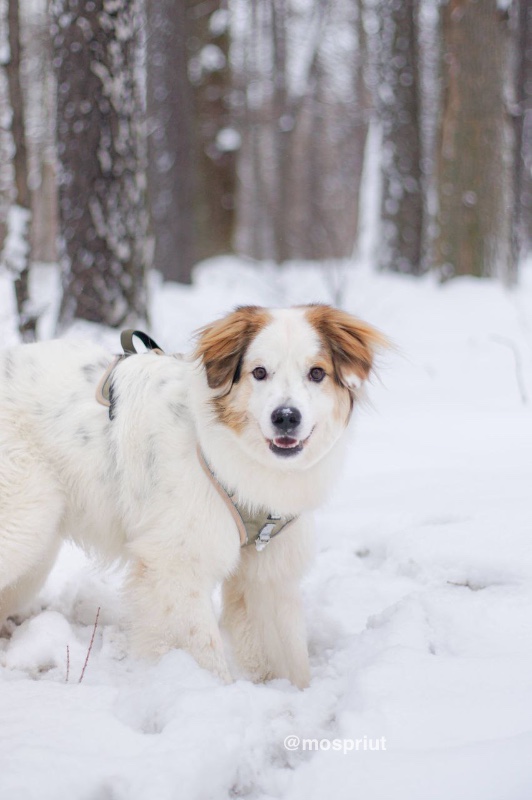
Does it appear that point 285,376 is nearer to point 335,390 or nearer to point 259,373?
point 259,373

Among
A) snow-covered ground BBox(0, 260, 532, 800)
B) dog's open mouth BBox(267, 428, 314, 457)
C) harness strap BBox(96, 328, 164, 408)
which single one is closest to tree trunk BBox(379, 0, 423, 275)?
snow-covered ground BBox(0, 260, 532, 800)

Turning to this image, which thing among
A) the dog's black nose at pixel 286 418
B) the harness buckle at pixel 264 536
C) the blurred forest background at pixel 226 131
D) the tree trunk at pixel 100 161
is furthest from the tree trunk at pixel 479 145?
the dog's black nose at pixel 286 418

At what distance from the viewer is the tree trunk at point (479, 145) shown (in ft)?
30.8

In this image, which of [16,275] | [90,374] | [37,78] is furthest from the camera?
[37,78]

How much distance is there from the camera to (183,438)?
3.00m

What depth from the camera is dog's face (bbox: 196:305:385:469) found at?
108 inches

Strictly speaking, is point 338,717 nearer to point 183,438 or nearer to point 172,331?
point 183,438

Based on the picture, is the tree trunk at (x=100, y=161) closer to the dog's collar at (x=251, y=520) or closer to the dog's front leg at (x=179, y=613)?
the dog's collar at (x=251, y=520)

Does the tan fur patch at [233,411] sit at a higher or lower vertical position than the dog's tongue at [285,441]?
higher

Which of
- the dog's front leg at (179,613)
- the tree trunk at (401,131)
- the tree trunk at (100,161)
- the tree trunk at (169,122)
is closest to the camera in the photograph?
the dog's front leg at (179,613)

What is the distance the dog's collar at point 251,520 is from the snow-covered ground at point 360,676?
0.55m

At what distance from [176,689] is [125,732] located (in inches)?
11.9

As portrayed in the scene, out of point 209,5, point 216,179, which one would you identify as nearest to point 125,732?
point 216,179

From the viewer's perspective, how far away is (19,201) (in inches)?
239
